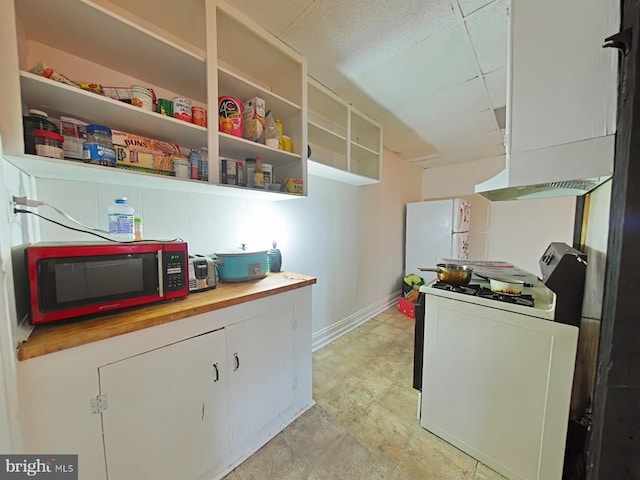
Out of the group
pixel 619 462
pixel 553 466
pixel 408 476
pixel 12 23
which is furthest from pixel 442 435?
pixel 12 23

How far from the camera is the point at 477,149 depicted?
328 cm

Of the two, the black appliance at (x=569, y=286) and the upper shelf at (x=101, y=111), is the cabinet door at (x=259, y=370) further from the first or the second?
the black appliance at (x=569, y=286)

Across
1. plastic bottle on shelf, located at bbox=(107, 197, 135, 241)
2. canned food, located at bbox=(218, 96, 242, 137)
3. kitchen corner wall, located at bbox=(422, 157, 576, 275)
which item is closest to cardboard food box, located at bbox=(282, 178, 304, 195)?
canned food, located at bbox=(218, 96, 242, 137)

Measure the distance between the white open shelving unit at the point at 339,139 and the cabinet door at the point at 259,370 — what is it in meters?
1.30

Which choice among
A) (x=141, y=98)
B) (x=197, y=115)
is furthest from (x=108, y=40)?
(x=197, y=115)

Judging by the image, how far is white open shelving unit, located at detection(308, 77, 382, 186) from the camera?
76.4 inches

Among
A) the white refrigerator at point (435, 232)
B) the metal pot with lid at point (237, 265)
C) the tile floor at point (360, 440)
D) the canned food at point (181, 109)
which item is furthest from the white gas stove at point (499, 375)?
the white refrigerator at point (435, 232)

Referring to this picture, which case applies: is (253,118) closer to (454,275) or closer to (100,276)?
(100,276)

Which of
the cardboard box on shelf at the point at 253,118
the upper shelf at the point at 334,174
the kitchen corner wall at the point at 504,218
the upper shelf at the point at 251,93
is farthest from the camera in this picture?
the kitchen corner wall at the point at 504,218

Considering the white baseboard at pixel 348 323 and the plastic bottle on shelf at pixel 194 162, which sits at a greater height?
the plastic bottle on shelf at pixel 194 162

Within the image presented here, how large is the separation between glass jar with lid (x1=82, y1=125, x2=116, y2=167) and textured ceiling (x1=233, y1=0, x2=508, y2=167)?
97 cm

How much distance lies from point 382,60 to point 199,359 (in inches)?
83.8

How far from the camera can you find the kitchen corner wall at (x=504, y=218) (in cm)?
321

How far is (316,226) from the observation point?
231 centimetres
